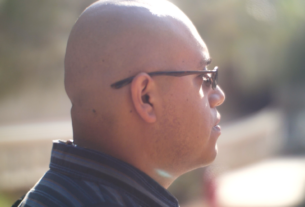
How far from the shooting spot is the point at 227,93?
12.3 m

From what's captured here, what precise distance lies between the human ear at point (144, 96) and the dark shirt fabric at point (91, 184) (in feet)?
0.80

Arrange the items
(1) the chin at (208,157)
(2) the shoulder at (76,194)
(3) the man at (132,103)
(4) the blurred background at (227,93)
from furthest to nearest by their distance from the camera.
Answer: (4) the blurred background at (227,93) < (1) the chin at (208,157) < (3) the man at (132,103) < (2) the shoulder at (76,194)

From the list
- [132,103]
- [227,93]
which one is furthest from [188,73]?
[227,93]

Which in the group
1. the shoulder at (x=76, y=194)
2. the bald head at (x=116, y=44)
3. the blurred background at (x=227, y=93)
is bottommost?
the shoulder at (x=76, y=194)

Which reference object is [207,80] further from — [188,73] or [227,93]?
[227,93]

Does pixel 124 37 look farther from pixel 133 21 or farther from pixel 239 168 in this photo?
pixel 239 168

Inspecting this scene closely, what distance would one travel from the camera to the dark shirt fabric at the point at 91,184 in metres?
1.33

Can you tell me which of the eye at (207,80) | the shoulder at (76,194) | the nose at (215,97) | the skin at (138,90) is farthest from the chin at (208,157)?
the shoulder at (76,194)

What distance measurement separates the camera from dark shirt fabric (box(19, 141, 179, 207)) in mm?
1329

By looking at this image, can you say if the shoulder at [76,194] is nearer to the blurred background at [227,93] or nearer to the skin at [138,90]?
the skin at [138,90]

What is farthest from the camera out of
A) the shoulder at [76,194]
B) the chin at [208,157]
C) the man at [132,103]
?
the chin at [208,157]

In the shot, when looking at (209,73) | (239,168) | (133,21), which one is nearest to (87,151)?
(133,21)

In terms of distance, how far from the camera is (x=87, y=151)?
1.47m

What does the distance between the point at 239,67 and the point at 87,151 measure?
9.59m
